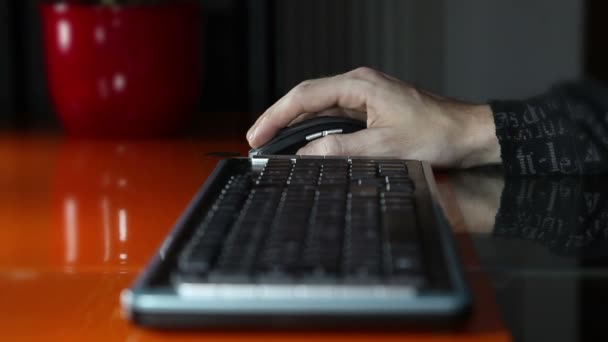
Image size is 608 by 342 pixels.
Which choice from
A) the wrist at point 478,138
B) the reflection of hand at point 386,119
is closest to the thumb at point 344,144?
the reflection of hand at point 386,119

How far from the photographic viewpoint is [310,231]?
1.80 ft

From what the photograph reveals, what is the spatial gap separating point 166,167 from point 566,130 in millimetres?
424

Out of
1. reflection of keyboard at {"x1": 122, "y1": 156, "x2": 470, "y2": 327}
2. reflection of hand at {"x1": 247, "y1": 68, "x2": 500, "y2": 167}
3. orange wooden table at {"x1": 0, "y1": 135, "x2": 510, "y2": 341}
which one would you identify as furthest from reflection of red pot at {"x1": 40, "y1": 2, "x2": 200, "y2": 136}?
reflection of keyboard at {"x1": 122, "y1": 156, "x2": 470, "y2": 327}

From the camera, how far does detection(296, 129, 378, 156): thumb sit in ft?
3.10

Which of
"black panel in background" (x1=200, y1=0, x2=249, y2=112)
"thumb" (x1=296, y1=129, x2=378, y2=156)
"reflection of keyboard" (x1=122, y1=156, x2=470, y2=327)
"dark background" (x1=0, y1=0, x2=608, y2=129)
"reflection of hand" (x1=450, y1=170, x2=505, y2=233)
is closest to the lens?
"reflection of keyboard" (x1=122, y1=156, x2=470, y2=327)

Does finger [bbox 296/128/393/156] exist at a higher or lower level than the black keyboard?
lower

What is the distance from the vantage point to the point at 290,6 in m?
1.57

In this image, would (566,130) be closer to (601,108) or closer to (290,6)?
(601,108)

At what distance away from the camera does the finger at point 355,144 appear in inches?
37.2

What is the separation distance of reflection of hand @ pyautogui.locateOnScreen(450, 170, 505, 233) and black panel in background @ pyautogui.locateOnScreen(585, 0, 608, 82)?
133mm

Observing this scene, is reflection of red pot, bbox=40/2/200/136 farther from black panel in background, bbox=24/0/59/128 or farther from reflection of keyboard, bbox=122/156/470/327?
reflection of keyboard, bbox=122/156/470/327

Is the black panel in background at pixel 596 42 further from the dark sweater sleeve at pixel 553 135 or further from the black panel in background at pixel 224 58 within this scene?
the black panel in background at pixel 224 58

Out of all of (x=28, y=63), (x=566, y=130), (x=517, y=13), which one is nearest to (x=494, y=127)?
(x=566, y=130)

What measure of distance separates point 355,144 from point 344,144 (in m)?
0.01
